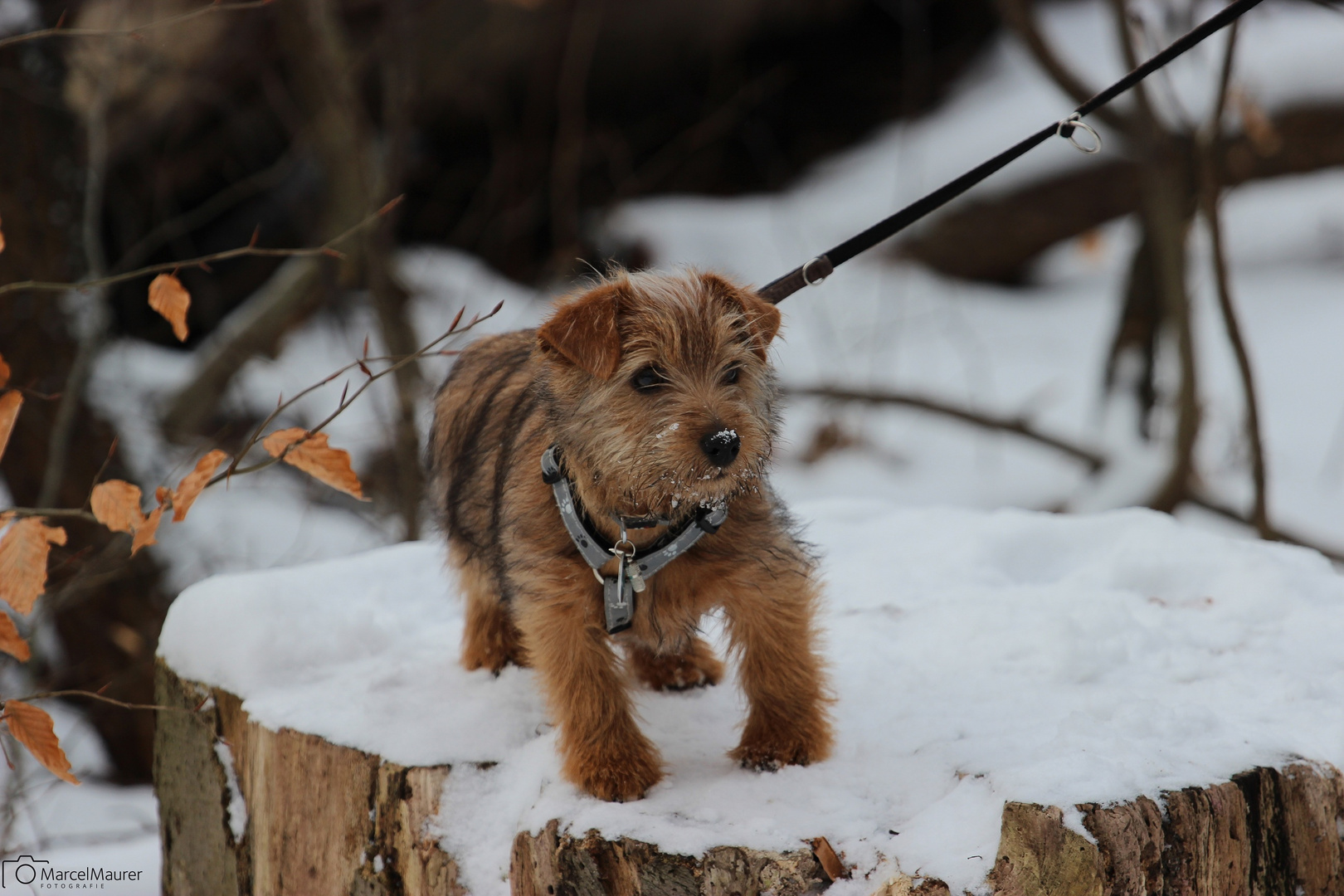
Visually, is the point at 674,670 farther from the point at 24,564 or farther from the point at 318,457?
the point at 24,564

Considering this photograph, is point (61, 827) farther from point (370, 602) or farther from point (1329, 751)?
point (1329, 751)

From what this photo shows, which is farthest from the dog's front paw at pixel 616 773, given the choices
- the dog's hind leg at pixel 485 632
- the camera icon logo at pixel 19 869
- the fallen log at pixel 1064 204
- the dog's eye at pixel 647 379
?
the fallen log at pixel 1064 204

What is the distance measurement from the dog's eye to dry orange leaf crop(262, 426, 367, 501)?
2.83ft

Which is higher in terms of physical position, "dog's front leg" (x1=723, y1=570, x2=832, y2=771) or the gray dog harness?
the gray dog harness

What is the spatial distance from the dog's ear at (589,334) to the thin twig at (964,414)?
16.0ft

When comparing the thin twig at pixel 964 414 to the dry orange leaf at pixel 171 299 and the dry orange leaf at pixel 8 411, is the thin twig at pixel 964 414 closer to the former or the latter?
the dry orange leaf at pixel 171 299

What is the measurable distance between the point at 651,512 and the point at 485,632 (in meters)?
1.09

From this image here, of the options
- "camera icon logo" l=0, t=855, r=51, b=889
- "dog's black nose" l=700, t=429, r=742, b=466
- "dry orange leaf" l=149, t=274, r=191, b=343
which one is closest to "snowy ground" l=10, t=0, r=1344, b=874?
"camera icon logo" l=0, t=855, r=51, b=889

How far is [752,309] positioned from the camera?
2.81 metres

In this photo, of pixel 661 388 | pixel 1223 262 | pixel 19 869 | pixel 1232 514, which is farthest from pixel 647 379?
pixel 1232 514

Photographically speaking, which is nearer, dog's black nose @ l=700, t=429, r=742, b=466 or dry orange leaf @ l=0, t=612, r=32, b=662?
dog's black nose @ l=700, t=429, r=742, b=466

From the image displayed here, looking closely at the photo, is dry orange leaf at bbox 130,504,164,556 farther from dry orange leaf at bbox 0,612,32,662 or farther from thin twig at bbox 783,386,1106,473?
thin twig at bbox 783,386,1106,473

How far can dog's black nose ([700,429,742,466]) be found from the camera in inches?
97.0

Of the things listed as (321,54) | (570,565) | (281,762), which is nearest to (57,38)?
(321,54)
